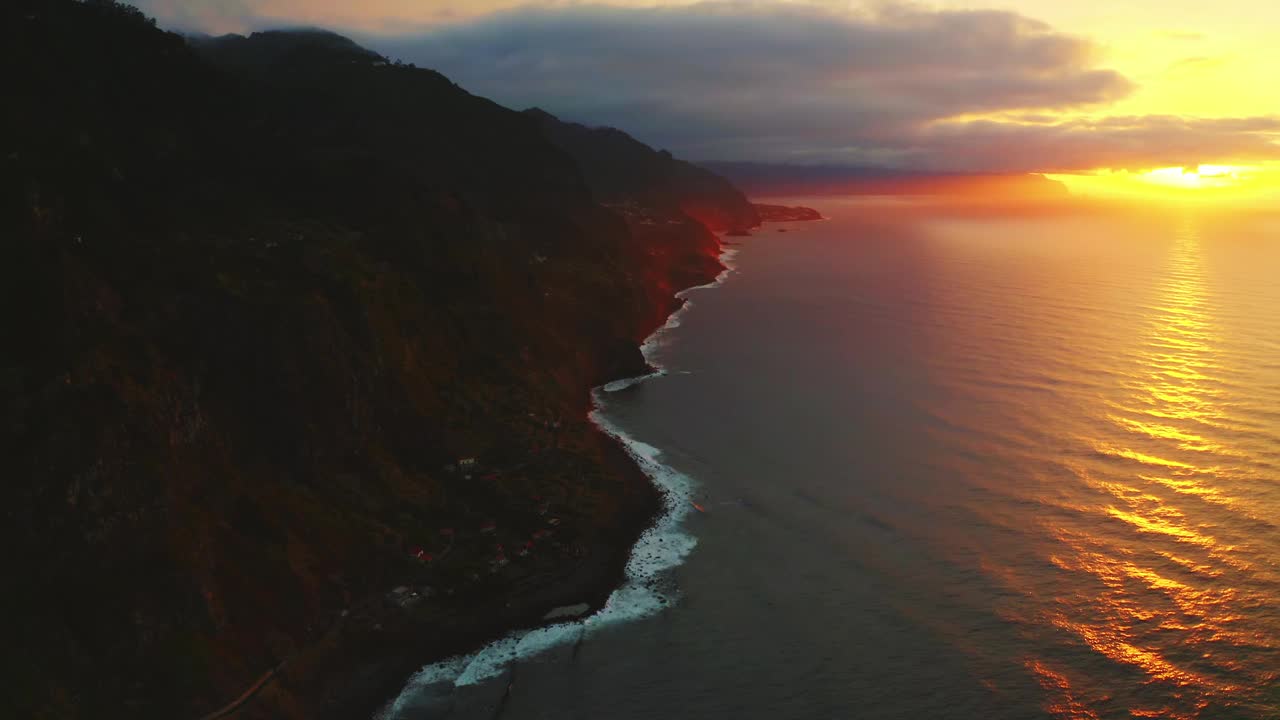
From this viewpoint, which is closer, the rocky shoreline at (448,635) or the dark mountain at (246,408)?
the dark mountain at (246,408)

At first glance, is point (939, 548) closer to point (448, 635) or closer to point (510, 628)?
point (510, 628)

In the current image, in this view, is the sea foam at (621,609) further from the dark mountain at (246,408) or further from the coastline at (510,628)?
the dark mountain at (246,408)

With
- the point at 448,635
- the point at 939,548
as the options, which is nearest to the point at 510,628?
the point at 448,635

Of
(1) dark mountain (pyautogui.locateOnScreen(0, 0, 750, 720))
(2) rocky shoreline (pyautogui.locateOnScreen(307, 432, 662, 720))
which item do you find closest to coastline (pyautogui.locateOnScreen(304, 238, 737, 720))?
(2) rocky shoreline (pyautogui.locateOnScreen(307, 432, 662, 720))

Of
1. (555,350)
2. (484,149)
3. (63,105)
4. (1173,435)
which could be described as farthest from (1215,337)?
(63,105)

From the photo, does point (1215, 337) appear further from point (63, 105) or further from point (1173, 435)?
point (63, 105)

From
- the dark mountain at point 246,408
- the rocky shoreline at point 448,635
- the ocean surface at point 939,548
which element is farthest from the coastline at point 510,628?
the ocean surface at point 939,548

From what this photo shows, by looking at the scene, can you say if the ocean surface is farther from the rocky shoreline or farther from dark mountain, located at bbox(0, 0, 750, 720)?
dark mountain, located at bbox(0, 0, 750, 720)
